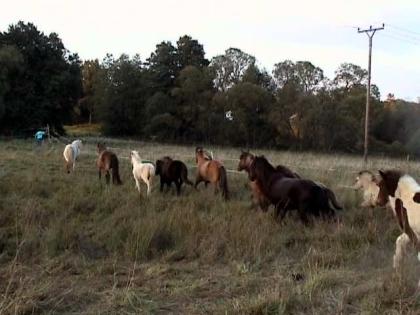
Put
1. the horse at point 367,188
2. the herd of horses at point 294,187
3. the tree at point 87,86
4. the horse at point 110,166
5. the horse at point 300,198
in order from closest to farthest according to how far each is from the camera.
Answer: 1. the herd of horses at point 294,187
2. the horse at point 300,198
3. the horse at point 367,188
4. the horse at point 110,166
5. the tree at point 87,86

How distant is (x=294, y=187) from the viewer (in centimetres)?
1135

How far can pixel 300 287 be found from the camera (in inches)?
234

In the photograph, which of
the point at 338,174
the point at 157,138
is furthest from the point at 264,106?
the point at 338,174

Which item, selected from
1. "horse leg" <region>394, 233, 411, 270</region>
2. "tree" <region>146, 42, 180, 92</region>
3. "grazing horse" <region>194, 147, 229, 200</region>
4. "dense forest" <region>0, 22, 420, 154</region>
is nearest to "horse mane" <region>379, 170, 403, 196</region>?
"horse leg" <region>394, 233, 411, 270</region>

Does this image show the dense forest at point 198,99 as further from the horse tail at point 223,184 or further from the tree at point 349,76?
the horse tail at point 223,184

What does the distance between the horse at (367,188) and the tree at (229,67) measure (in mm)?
46583

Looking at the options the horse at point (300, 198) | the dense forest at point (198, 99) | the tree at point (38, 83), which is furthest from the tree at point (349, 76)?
the horse at point (300, 198)

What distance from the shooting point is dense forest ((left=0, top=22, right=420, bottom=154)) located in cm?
5025

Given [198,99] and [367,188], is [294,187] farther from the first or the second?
[198,99]

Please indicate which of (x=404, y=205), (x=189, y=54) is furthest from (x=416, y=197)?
(x=189, y=54)

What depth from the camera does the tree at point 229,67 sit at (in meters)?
60.4

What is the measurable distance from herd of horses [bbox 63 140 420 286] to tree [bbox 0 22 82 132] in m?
29.9

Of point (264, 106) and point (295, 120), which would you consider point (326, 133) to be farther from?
point (264, 106)

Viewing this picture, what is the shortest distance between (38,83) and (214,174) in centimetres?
3954
